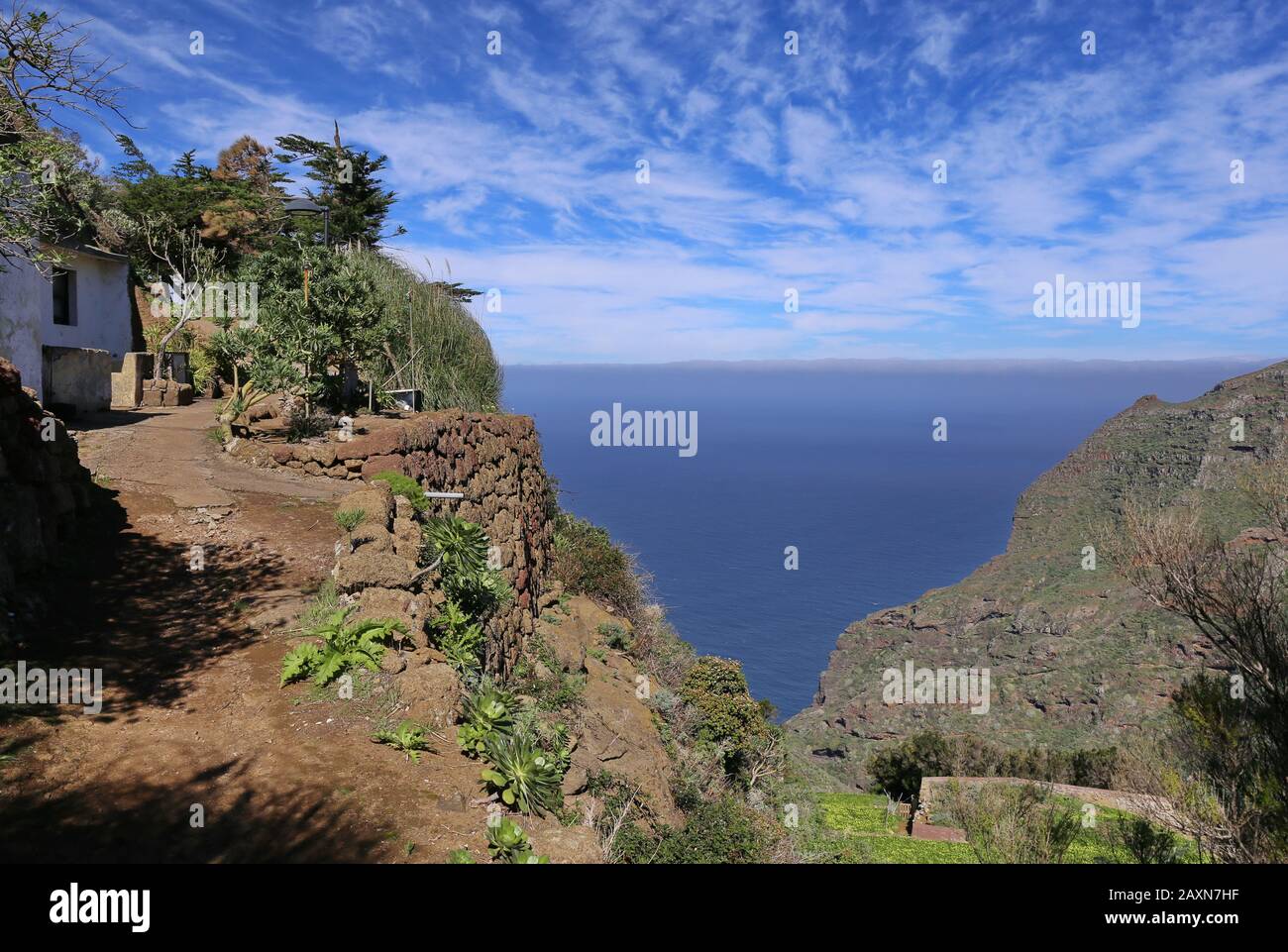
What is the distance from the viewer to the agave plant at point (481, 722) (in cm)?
617

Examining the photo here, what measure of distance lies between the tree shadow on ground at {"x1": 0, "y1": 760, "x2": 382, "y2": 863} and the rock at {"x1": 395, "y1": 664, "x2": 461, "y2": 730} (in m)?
1.21

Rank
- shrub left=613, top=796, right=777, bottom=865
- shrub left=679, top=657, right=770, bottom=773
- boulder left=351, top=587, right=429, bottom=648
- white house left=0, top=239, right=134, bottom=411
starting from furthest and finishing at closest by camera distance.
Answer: shrub left=679, top=657, right=770, bottom=773 < white house left=0, top=239, right=134, bottom=411 < shrub left=613, top=796, right=777, bottom=865 < boulder left=351, top=587, right=429, bottom=648

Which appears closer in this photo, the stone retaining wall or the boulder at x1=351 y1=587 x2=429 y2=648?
the boulder at x1=351 y1=587 x2=429 y2=648

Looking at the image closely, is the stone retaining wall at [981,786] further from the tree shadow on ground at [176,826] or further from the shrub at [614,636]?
the tree shadow on ground at [176,826]

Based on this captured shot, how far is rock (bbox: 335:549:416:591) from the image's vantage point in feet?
25.2

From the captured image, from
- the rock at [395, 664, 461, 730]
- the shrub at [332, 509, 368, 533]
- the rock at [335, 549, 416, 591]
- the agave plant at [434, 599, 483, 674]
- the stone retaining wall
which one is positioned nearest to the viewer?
the rock at [395, 664, 461, 730]

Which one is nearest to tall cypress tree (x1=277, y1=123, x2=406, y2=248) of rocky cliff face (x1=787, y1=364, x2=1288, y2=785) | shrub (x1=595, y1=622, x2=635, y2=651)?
shrub (x1=595, y1=622, x2=635, y2=651)

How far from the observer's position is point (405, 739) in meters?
Answer: 5.91

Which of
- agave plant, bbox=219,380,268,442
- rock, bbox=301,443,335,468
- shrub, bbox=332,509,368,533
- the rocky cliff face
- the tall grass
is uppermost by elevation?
the tall grass

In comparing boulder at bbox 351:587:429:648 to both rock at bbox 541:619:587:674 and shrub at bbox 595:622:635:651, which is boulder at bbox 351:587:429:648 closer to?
rock at bbox 541:619:587:674

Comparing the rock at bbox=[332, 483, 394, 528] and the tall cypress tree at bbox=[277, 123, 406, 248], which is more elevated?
the tall cypress tree at bbox=[277, 123, 406, 248]

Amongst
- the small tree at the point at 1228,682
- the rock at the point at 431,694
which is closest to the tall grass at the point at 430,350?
the rock at the point at 431,694
